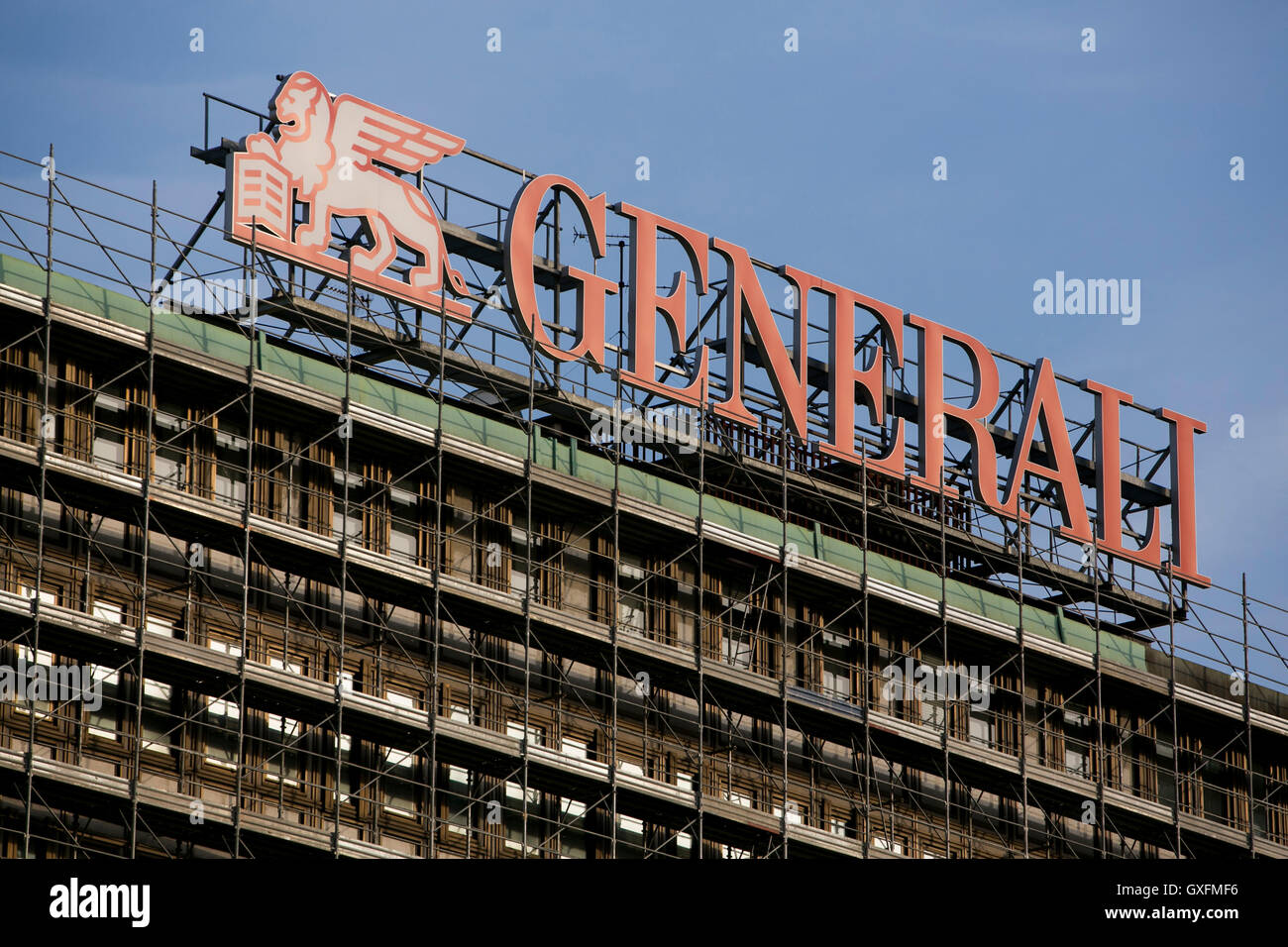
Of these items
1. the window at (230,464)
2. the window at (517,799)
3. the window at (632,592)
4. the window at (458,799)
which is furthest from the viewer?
the window at (632,592)

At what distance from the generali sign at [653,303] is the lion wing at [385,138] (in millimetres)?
36

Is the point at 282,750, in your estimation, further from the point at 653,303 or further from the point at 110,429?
the point at 653,303

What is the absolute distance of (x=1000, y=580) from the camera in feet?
204

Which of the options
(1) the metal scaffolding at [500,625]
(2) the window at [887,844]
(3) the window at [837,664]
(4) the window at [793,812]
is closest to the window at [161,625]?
(1) the metal scaffolding at [500,625]

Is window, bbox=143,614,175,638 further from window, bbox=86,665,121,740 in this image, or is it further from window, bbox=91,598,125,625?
window, bbox=86,665,121,740

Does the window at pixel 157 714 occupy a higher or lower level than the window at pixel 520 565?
lower

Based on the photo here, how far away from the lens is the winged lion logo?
49.8 m

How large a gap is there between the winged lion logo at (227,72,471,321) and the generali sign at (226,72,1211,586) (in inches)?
1.4

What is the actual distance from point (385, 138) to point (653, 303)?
7130 mm

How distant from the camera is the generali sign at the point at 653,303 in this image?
50.8 m

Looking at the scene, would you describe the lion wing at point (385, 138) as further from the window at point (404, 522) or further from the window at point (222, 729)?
the window at point (222, 729)
